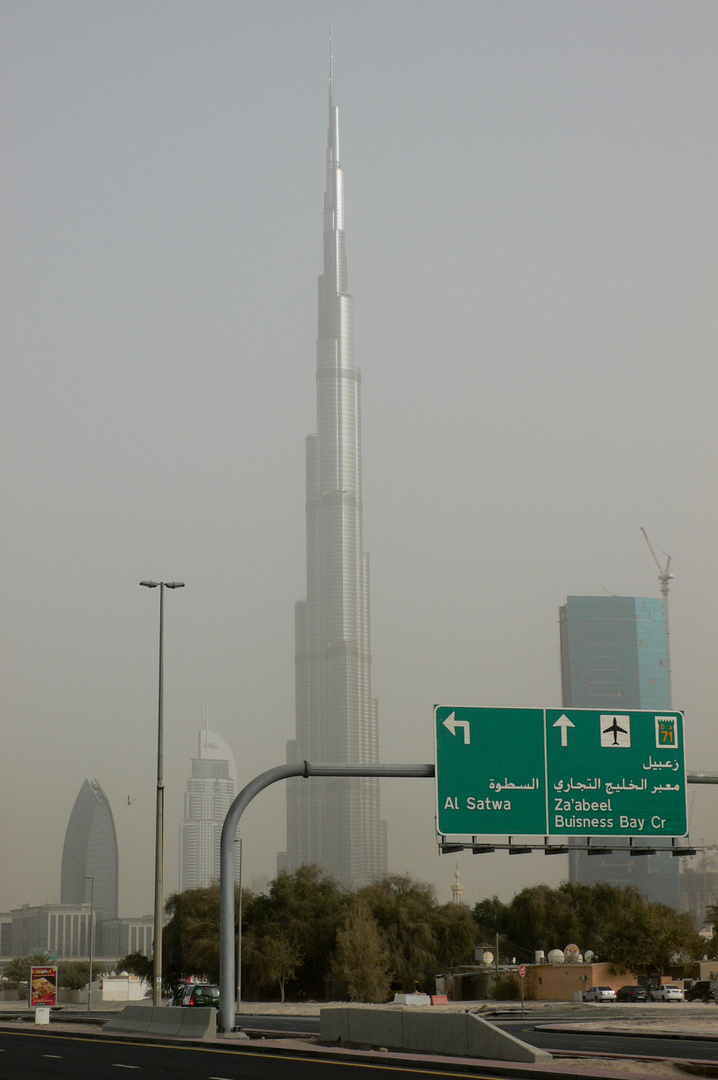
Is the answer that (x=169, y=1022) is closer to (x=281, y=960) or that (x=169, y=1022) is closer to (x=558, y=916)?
(x=281, y=960)

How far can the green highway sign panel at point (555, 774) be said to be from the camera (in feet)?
104

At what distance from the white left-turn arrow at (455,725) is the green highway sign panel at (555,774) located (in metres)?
0.02

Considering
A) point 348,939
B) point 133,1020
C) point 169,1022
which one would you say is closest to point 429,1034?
point 169,1022

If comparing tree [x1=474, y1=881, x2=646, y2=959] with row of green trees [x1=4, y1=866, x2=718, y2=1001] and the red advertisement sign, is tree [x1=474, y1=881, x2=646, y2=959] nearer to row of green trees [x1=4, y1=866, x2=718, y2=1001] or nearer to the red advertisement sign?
row of green trees [x1=4, y1=866, x2=718, y2=1001]

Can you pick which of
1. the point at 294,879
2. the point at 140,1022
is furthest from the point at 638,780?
the point at 294,879

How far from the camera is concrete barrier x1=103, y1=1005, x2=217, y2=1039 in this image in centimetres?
3628

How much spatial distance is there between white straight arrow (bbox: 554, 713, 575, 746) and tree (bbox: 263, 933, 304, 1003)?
79.5m

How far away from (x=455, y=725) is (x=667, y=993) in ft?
215

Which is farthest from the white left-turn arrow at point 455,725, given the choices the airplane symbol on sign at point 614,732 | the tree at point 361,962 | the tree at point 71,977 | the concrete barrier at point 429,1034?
the tree at point 71,977

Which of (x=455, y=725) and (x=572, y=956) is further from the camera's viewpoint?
(x=572, y=956)

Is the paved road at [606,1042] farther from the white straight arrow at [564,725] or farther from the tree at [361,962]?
the tree at [361,962]

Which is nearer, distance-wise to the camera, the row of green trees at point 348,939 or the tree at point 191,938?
the row of green trees at point 348,939

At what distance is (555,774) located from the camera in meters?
31.9

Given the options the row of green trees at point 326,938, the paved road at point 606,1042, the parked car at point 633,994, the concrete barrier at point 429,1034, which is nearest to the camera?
the concrete barrier at point 429,1034
